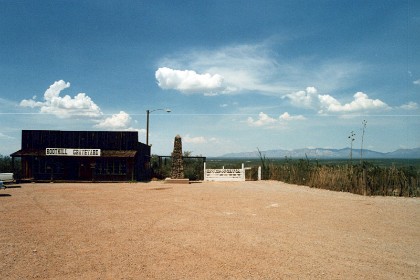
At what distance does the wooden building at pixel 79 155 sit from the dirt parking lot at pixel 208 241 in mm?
13576

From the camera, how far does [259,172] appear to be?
28688 millimetres

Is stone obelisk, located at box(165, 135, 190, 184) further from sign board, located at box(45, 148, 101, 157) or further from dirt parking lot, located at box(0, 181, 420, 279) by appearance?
dirt parking lot, located at box(0, 181, 420, 279)

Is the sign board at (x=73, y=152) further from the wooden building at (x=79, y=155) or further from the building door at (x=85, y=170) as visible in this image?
the building door at (x=85, y=170)

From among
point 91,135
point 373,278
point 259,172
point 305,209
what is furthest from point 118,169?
point 373,278

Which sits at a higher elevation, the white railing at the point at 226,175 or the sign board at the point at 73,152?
the sign board at the point at 73,152

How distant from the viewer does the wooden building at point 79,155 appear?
88.5ft

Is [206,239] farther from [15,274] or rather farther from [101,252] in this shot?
[15,274]

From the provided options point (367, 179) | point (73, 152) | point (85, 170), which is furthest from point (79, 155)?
point (367, 179)

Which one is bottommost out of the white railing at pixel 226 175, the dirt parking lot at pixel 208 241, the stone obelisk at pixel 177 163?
the dirt parking lot at pixel 208 241

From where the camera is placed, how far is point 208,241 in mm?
7801

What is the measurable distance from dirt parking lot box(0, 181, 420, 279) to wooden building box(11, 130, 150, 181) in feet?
44.5

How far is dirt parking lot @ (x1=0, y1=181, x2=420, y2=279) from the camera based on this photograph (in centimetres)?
586

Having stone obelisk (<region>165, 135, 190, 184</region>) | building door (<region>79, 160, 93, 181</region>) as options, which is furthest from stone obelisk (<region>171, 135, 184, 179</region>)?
building door (<region>79, 160, 93, 181</region>)

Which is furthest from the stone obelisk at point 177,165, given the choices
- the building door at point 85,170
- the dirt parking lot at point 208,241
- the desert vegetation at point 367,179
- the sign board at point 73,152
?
the dirt parking lot at point 208,241
